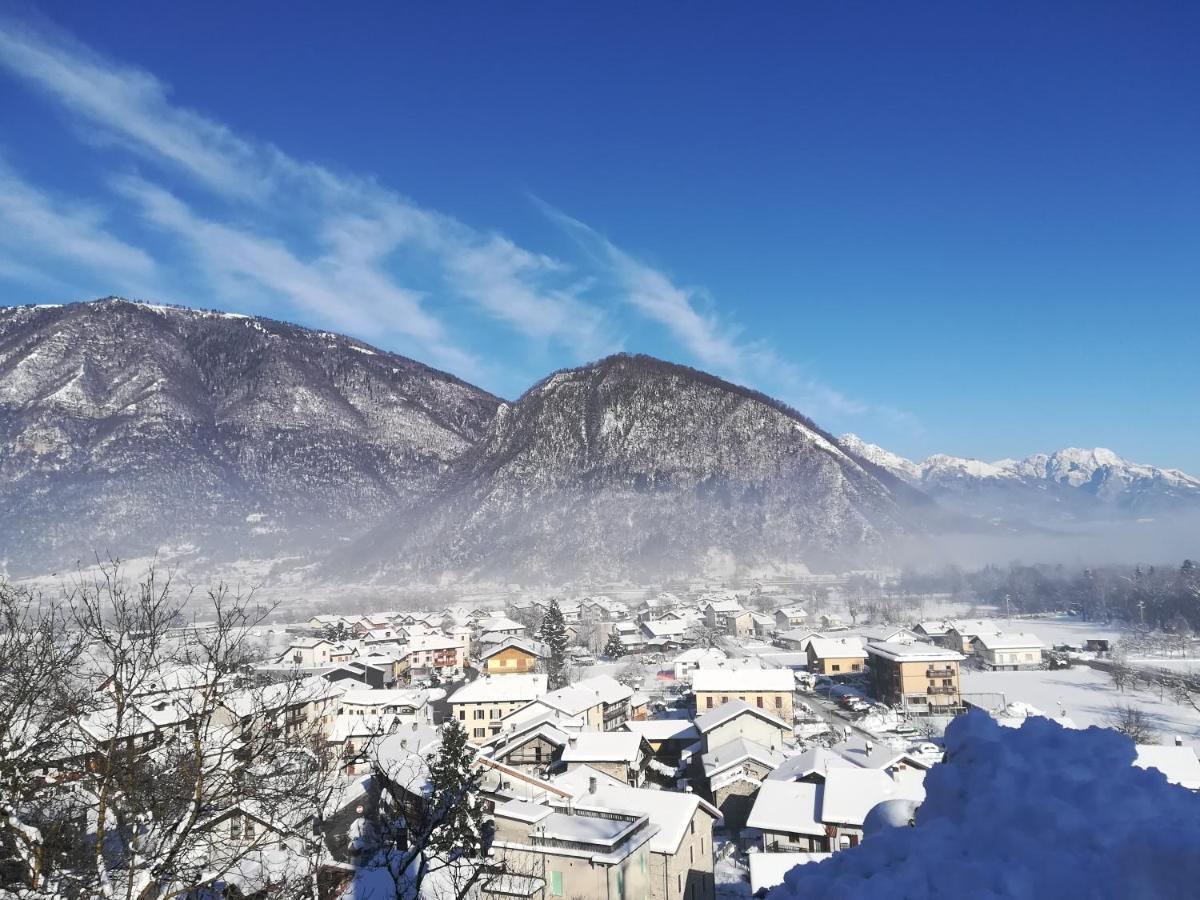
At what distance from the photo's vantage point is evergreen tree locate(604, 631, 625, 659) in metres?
51.5

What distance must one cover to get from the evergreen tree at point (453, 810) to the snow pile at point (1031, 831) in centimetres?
471

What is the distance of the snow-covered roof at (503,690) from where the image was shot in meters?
30.9

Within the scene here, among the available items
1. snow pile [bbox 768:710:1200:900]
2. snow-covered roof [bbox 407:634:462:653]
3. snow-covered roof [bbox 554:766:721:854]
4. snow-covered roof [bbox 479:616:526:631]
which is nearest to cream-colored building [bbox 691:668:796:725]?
snow-covered roof [bbox 554:766:721:854]

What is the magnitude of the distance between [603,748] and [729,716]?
6.11 meters

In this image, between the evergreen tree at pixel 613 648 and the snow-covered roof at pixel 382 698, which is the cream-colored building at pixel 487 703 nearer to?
the snow-covered roof at pixel 382 698

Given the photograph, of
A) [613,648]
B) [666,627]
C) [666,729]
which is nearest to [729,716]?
[666,729]

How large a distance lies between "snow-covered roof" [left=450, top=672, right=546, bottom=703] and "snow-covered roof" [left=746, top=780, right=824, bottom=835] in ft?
45.5

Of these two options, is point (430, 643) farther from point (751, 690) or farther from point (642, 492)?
point (642, 492)

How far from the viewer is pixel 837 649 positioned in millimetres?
42750

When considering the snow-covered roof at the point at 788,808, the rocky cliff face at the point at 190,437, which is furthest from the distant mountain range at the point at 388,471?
the snow-covered roof at the point at 788,808

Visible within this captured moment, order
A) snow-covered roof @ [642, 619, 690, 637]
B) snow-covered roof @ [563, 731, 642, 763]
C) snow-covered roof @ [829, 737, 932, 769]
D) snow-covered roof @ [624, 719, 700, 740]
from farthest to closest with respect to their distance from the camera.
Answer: snow-covered roof @ [642, 619, 690, 637] < snow-covered roof @ [624, 719, 700, 740] < snow-covered roof @ [563, 731, 642, 763] < snow-covered roof @ [829, 737, 932, 769]

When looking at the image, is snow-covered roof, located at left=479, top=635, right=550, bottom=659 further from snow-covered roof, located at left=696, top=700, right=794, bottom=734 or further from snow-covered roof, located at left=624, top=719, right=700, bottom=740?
snow-covered roof, located at left=696, top=700, right=794, bottom=734

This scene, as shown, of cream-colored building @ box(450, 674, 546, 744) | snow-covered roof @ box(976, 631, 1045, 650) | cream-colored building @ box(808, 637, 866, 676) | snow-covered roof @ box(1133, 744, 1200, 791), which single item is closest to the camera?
snow-covered roof @ box(1133, 744, 1200, 791)

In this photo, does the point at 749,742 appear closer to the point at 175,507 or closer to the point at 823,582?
the point at 823,582
